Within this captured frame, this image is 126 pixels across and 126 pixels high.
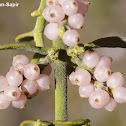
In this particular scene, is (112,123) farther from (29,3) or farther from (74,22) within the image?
(74,22)

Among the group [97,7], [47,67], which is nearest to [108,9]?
[97,7]

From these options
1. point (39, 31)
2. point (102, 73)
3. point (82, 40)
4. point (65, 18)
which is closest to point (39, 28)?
point (39, 31)

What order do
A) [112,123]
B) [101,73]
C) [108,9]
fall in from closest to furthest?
[101,73] < [112,123] < [108,9]

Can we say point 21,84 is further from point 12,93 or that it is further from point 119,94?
point 119,94

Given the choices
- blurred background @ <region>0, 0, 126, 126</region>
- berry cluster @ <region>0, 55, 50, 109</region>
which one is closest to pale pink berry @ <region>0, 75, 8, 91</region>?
berry cluster @ <region>0, 55, 50, 109</region>

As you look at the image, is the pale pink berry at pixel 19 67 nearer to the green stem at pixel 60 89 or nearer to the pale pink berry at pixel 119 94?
the green stem at pixel 60 89
